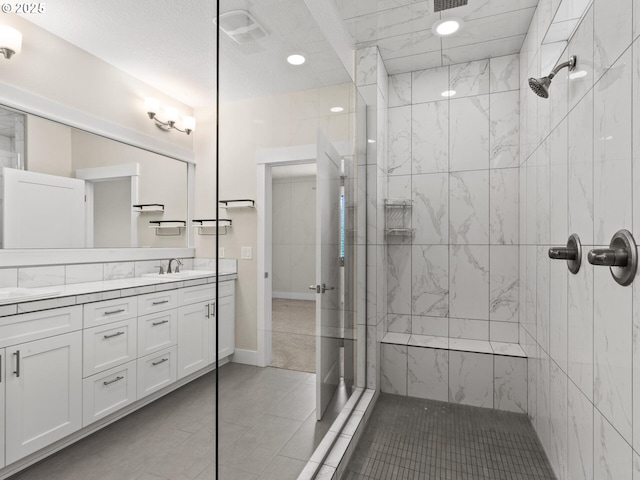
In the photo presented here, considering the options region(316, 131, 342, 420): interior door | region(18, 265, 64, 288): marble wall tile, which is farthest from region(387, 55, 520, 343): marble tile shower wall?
region(18, 265, 64, 288): marble wall tile

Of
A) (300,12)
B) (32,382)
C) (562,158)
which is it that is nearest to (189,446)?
(32,382)

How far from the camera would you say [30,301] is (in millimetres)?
1803

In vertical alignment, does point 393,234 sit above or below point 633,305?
above

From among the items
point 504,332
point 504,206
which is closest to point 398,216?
point 504,206

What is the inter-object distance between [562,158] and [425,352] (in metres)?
1.59

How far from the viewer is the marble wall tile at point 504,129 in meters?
2.62

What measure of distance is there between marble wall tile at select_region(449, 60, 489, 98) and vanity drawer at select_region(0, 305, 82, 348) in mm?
3185

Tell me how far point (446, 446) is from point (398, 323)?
1.07 metres

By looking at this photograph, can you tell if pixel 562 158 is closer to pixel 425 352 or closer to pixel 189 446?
pixel 425 352

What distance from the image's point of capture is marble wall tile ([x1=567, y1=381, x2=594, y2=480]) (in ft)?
4.08

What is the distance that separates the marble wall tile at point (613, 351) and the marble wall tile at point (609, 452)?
0.10 ft

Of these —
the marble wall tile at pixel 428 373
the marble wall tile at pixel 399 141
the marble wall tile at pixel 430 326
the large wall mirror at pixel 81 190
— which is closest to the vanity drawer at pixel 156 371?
the large wall mirror at pixel 81 190

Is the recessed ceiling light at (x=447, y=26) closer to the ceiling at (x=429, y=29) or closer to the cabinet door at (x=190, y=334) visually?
the ceiling at (x=429, y=29)

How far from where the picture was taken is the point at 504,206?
2.64 metres
